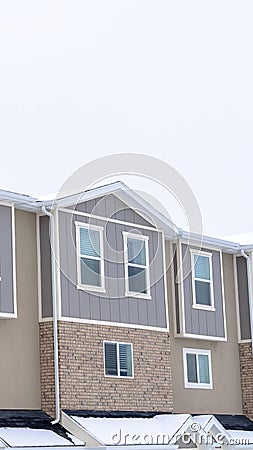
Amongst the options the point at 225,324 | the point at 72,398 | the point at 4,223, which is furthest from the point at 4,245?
the point at 225,324

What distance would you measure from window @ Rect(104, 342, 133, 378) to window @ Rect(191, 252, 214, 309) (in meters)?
3.24

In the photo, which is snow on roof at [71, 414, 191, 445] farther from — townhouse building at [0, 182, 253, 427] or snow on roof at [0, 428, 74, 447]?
snow on roof at [0, 428, 74, 447]

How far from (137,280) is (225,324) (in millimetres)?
4220

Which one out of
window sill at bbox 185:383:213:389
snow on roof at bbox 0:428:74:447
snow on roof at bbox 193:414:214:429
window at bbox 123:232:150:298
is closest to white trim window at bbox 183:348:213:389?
window sill at bbox 185:383:213:389

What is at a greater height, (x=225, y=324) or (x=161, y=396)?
(x=225, y=324)

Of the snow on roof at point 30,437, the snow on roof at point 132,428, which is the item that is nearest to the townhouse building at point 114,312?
the snow on roof at point 132,428

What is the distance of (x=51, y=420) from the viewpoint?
21.2 m

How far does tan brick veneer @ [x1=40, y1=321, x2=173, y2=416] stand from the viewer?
2167 centimetres

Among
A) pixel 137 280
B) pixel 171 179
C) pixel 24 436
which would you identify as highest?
pixel 171 179

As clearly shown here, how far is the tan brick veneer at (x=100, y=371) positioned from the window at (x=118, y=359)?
5.5 inches

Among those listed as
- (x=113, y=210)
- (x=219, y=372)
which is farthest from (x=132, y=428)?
(x=219, y=372)

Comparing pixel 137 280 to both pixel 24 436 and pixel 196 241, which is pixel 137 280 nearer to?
pixel 196 241

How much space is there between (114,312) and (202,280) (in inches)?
159

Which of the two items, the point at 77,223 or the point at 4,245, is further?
the point at 77,223
